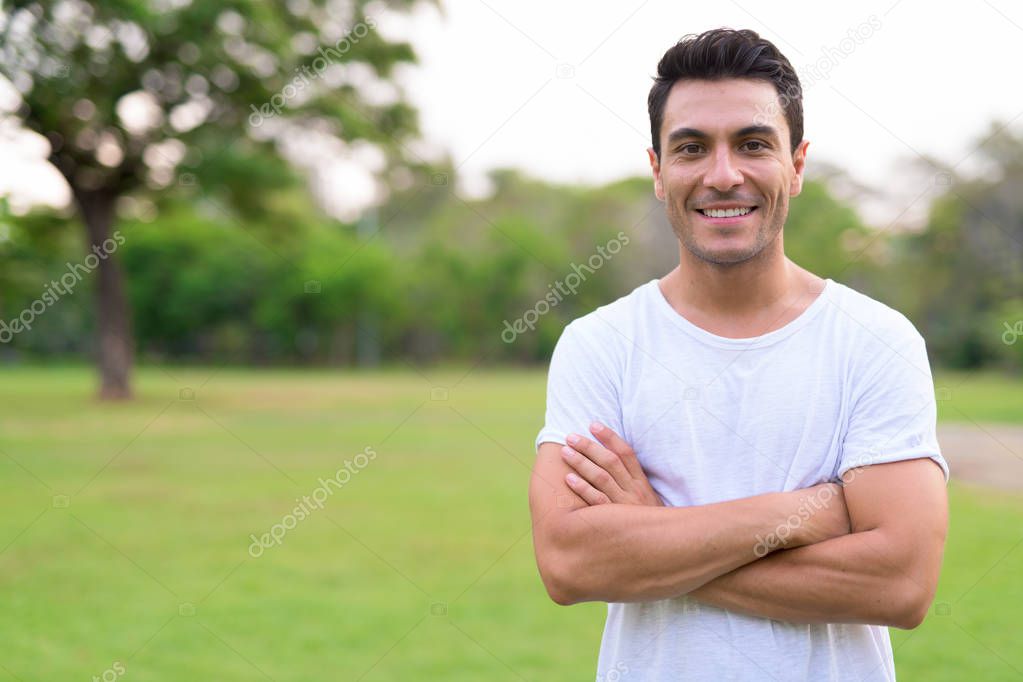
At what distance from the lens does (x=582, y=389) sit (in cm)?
205

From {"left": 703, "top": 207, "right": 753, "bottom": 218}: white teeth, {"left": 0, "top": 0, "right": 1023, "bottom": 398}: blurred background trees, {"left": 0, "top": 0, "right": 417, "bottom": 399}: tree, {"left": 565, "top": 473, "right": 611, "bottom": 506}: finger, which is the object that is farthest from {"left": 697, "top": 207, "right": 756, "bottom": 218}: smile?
{"left": 0, "top": 0, "right": 417, "bottom": 399}: tree

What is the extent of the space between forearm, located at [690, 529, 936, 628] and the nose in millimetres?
759

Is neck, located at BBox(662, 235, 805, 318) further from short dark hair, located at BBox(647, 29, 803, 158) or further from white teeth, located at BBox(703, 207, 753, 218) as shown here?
short dark hair, located at BBox(647, 29, 803, 158)

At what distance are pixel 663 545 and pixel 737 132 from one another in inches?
34.7

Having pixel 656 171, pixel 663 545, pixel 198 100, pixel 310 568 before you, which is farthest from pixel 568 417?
pixel 198 100

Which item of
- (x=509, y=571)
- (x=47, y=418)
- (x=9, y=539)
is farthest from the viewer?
(x=47, y=418)

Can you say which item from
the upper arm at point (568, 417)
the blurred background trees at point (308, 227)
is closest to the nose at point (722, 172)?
the upper arm at point (568, 417)

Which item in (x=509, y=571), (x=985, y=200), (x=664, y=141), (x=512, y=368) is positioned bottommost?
(x=509, y=571)

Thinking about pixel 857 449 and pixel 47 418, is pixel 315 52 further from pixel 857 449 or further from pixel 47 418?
pixel 857 449

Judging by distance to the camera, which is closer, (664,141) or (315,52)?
(664,141)

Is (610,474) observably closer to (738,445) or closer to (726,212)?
(738,445)

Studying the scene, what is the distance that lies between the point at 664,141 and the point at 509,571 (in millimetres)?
5603

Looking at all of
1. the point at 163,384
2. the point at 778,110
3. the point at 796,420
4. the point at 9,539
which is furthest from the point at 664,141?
the point at 163,384

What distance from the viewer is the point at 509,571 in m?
7.21
